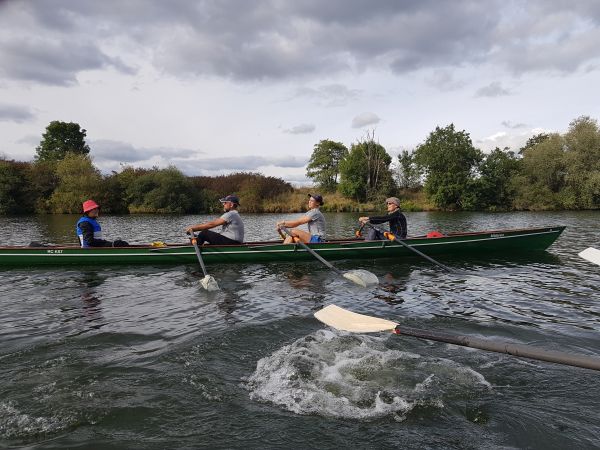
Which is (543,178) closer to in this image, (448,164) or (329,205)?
(448,164)

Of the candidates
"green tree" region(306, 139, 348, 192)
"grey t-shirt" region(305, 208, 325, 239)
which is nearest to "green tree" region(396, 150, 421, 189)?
"green tree" region(306, 139, 348, 192)

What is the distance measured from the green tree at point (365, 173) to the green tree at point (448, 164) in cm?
511

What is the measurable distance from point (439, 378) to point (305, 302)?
149 inches

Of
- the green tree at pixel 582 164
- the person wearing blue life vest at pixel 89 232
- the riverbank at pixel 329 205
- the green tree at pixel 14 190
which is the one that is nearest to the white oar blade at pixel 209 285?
the person wearing blue life vest at pixel 89 232

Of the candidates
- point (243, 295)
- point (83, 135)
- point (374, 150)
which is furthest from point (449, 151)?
point (83, 135)

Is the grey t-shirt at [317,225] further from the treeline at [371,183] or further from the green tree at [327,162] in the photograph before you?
the green tree at [327,162]

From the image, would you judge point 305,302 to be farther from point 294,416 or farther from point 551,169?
point 551,169

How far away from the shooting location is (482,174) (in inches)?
1932

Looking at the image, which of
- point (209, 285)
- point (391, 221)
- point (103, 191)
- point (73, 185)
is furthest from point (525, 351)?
point (103, 191)

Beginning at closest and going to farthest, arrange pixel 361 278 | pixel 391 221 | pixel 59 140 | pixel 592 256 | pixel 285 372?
pixel 285 372 < pixel 592 256 < pixel 361 278 < pixel 391 221 < pixel 59 140

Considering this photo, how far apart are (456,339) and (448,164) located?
49.4m

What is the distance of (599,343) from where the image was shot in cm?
586

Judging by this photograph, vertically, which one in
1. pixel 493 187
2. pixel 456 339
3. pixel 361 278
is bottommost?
pixel 361 278

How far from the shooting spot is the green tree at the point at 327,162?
201 ft
